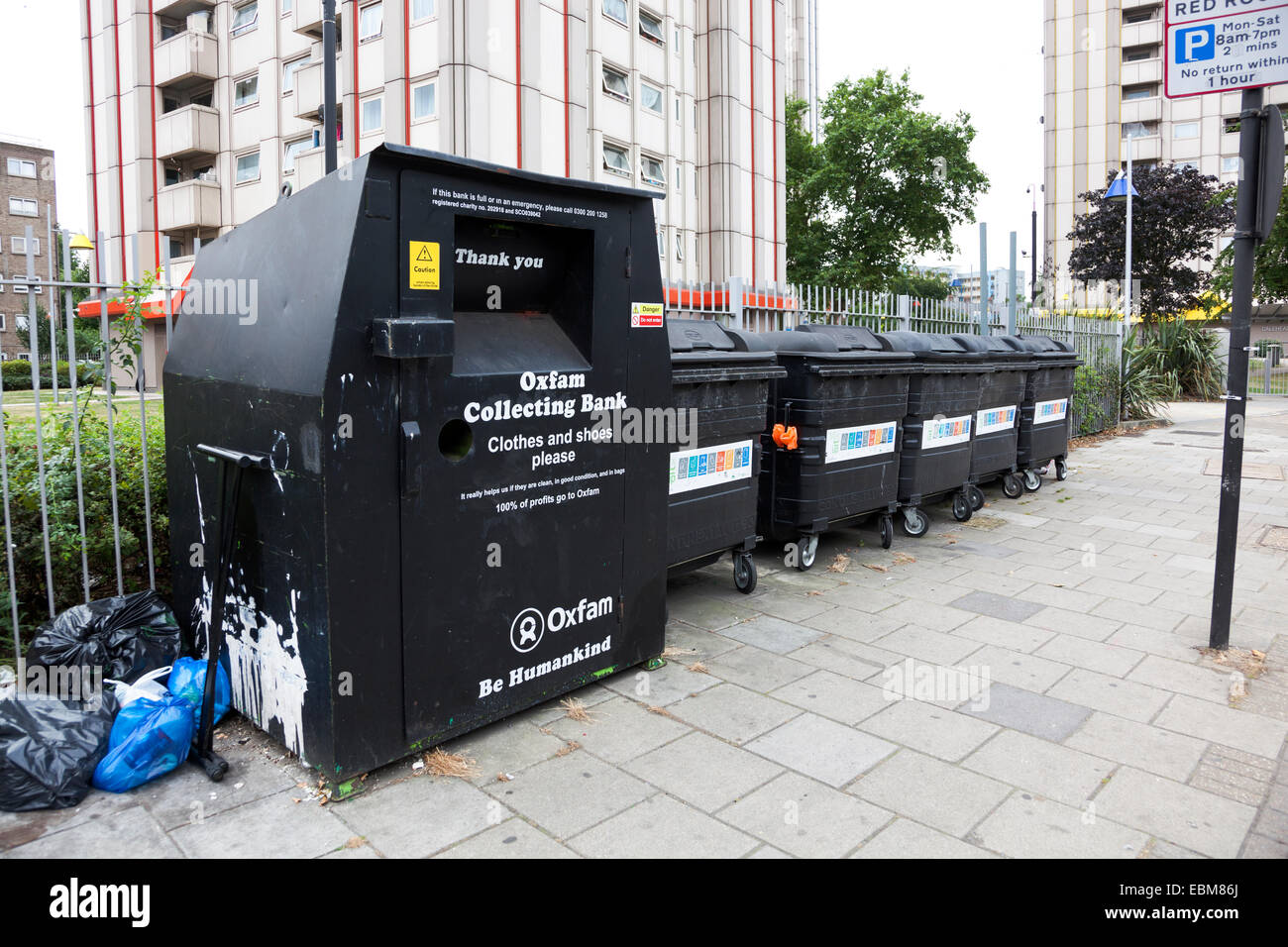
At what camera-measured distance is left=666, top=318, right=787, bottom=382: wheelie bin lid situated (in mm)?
4941

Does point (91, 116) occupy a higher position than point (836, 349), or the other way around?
point (91, 116)

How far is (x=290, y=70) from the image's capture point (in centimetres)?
2483

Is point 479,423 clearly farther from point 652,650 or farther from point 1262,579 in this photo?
point 1262,579

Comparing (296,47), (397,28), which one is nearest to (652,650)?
(397,28)

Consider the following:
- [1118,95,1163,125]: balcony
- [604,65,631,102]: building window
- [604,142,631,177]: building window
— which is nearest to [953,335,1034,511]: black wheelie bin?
[604,142,631,177]: building window

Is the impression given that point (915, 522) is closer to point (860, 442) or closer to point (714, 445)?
point (860, 442)

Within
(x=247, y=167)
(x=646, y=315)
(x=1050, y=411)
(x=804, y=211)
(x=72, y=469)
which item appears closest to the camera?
(x=646, y=315)

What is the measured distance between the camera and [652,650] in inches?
165

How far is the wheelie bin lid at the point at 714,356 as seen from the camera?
494 centimetres

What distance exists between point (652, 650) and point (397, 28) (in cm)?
1995

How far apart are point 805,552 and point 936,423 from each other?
198cm

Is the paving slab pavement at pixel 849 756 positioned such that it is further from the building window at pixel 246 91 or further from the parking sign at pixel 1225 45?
the building window at pixel 246 91

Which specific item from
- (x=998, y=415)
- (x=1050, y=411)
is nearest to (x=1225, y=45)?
(x=998, y=415)

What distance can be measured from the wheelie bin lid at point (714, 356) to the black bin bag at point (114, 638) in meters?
2.76
